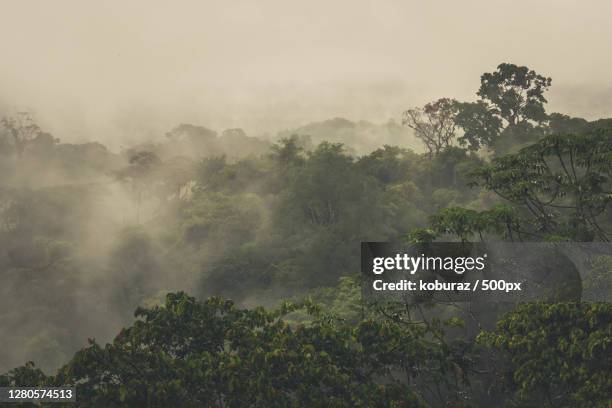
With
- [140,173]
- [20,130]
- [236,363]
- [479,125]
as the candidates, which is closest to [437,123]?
[479,125]

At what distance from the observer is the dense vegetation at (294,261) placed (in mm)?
11727

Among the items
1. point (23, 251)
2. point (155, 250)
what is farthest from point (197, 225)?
point (23, 251)

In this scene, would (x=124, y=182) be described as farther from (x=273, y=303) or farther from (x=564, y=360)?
(x=564, y=360)

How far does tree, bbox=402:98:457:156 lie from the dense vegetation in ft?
0.45

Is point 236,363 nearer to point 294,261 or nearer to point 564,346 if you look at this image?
point 564,346

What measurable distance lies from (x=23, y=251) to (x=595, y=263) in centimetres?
3867

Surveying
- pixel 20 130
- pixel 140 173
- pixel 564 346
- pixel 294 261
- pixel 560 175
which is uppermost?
pixel 20 130

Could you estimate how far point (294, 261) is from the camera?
1412 inches

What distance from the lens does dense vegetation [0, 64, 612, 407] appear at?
462 inches

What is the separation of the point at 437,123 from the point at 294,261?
23265 mm

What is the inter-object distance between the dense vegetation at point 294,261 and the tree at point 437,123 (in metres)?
0.14

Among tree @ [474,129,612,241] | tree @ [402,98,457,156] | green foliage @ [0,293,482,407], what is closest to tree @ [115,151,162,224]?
tree @ [402,98,457,156]

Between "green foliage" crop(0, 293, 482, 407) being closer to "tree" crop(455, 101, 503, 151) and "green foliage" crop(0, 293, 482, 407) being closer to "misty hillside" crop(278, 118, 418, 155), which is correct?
"tree" crop(455, 101, 503, 151)

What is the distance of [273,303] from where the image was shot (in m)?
35.2
